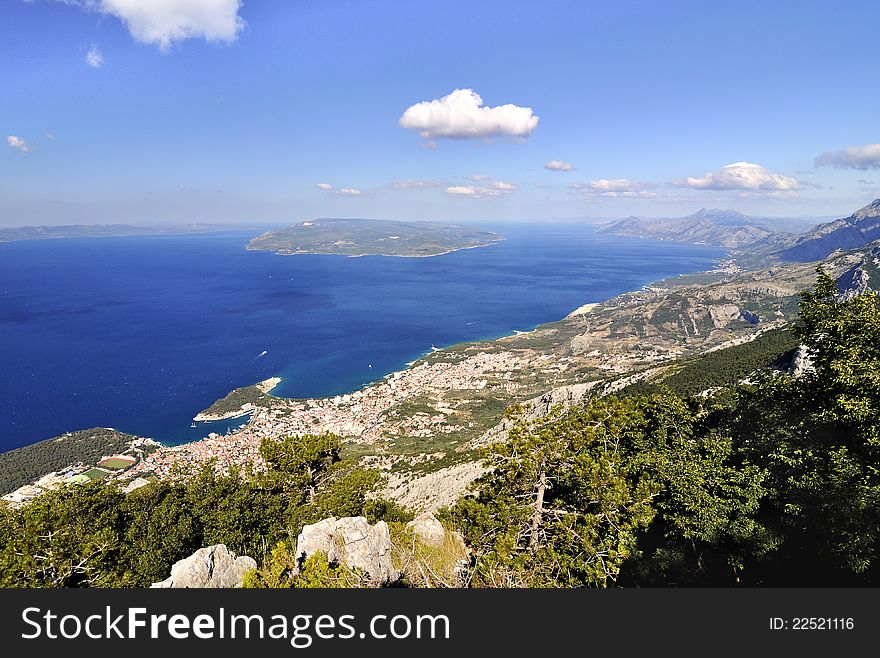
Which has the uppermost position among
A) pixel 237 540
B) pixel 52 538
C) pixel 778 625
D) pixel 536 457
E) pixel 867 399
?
pixel 867 399

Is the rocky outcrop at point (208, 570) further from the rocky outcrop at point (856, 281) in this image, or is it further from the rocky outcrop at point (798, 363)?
the rocky outcrop at point (856, 281)

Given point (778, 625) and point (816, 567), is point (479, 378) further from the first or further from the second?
point (778, 625)

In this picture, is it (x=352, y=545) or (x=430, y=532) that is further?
(x=430, y=532)

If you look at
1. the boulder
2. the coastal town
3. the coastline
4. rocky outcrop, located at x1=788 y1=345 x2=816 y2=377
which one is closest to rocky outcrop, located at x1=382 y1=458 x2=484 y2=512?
the coastal town

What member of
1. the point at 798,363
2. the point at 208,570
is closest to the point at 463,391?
the point at 798,363

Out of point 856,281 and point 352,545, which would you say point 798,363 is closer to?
point 352,545

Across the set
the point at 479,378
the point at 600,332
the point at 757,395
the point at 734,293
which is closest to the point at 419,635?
the point at 757,395
